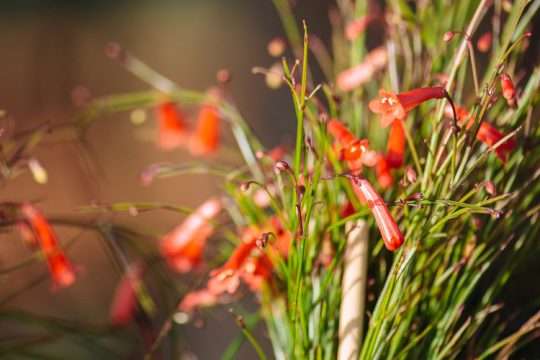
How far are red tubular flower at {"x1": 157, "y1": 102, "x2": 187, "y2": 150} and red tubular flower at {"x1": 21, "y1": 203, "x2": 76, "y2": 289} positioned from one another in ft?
0.63

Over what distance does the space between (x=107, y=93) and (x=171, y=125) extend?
0.46 meters

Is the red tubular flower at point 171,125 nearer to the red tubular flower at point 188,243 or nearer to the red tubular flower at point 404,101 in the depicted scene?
the red tubular flower at point 188,243

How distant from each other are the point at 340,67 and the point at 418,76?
0.17 meters

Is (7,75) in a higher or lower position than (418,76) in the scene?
higher

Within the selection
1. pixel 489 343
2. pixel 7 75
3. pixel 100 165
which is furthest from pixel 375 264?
pixel 7 75

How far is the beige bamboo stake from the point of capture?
0.51 m

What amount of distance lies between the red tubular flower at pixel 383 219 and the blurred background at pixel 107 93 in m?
0.69

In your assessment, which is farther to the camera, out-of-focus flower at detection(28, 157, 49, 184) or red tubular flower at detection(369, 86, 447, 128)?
out-of-focus flower at detection(28, 157, 49, 184)

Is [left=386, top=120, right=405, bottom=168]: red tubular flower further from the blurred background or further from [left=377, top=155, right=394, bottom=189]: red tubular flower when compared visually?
the blurred background

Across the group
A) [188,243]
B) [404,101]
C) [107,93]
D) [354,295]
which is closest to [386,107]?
[404,101]

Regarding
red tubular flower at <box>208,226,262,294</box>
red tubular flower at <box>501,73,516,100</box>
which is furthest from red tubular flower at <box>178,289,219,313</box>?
red tubular flower at <box>501,73,516,100</box>

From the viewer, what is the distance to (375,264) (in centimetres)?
55

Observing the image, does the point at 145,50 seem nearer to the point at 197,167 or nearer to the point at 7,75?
the point at 7,75

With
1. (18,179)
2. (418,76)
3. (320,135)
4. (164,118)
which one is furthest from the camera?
(18,179)
